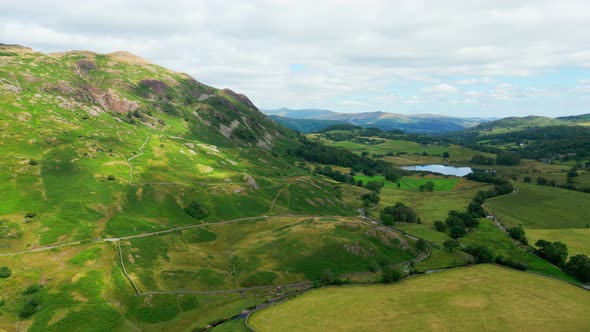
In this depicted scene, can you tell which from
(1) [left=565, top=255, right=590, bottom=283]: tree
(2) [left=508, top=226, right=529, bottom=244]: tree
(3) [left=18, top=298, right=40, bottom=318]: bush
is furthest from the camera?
(2) [left=508, top=226, right=529, bottom=244]: tree

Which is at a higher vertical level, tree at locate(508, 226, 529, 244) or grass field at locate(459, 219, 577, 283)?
tree at locate(508, 226, 529, 244)

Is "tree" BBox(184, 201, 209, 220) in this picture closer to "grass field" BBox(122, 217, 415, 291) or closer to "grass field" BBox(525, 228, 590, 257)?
"grass field" BBox(122, 217, 415, 291)

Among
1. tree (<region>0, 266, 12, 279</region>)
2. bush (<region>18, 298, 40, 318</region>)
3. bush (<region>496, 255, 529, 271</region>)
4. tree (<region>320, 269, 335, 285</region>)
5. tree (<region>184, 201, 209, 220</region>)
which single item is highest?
tree (<region>184, 201, 209, 220</region>)

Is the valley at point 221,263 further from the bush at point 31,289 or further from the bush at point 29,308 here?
the bush at point 29,308

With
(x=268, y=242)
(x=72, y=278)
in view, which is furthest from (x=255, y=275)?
(x=72, y=278)

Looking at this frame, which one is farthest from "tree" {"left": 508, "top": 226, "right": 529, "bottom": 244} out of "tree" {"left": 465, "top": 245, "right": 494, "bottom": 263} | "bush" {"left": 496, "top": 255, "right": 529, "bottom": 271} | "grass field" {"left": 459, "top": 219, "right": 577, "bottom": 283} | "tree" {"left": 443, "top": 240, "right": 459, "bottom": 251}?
"tree" {"left": 443, "top": 240, "right": 459, "bottom": 251}

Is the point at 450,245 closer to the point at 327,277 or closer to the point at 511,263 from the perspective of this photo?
the point at 511,263
